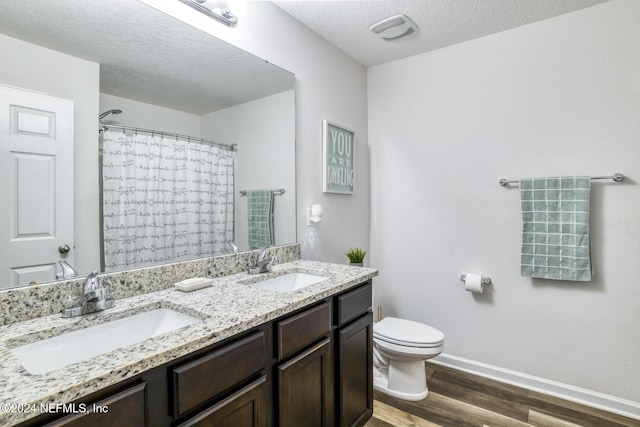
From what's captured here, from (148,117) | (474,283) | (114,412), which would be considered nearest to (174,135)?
(148,117)

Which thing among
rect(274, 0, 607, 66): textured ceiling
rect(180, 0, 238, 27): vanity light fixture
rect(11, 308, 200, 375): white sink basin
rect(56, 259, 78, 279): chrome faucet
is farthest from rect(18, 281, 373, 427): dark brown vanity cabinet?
rect(274, 0, 607, 66): textured ceiling

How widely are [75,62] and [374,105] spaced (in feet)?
7.06

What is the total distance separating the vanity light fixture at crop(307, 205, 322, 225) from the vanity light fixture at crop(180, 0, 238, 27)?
112 cm

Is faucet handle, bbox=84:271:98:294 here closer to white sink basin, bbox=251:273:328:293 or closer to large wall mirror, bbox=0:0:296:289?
large wall mirror, bbox=0:0:296:289

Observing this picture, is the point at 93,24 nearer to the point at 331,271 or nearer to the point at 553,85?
the point at 331,271

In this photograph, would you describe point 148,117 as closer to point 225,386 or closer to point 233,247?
point 233,247

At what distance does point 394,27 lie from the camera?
2.10 meters

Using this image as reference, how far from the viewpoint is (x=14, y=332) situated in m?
0.88

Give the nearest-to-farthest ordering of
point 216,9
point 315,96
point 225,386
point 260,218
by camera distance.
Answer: point 225,386, point 216,9, point 260,218, point 315,96

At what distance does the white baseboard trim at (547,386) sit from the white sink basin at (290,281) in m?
1.44

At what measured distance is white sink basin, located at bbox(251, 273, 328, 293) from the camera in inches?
64.4

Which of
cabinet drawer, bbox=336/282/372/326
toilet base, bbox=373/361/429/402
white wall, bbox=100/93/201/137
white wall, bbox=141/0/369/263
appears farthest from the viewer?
toilet base, bbox=373/361/429/402

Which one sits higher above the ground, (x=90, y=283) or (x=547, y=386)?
(x=90, y=283)

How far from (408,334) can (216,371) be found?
1390mm
